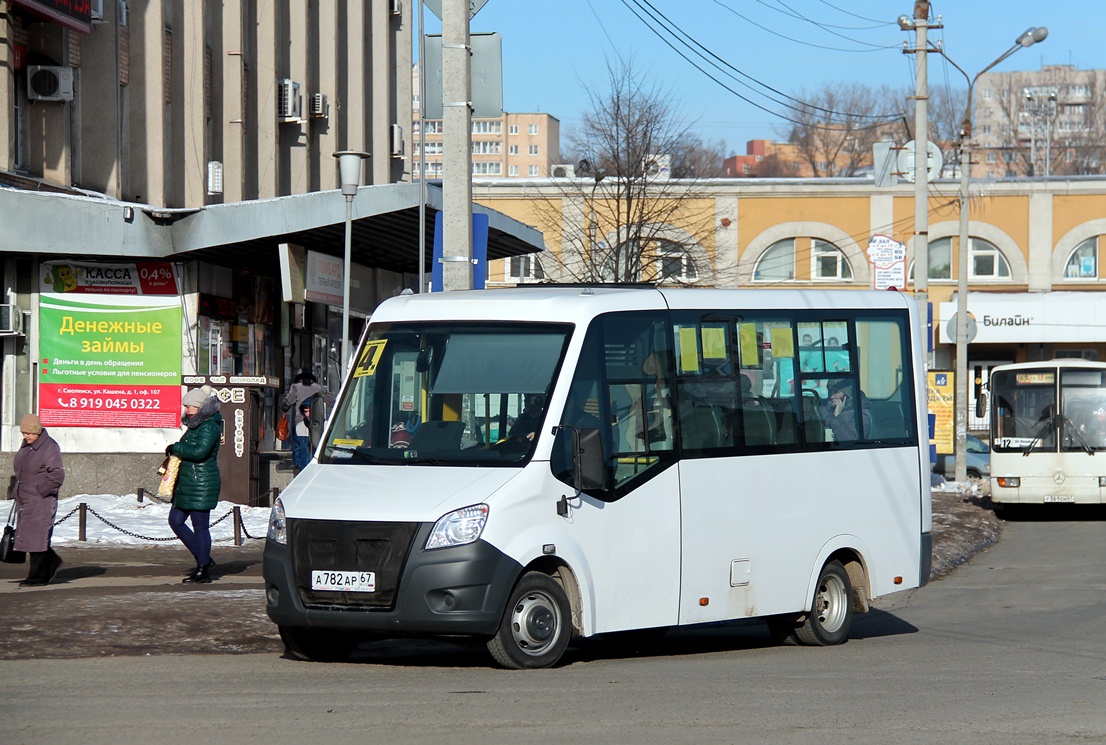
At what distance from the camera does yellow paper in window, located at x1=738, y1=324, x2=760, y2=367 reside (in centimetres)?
1082

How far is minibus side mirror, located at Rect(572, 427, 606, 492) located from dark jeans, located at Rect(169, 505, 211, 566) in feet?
17.1

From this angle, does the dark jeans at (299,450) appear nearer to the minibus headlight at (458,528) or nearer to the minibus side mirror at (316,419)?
the minibus side mirror at (316,419)

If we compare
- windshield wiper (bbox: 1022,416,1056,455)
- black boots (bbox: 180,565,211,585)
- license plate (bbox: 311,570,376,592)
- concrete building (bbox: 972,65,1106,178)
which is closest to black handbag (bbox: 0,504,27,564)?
black boots (bbox: 180,565,211,585)

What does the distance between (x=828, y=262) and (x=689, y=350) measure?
4442 centimetres

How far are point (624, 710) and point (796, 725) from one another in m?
0.89

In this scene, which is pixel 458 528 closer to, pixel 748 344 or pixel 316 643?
pixel 316 643

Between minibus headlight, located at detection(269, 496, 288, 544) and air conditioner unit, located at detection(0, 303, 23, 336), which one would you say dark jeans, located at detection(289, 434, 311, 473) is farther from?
minibus headlight, located at detection(269, 496, 288, 544)

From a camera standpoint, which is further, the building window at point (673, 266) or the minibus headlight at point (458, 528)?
the building window at point (673, 266)

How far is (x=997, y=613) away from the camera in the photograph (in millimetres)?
13906

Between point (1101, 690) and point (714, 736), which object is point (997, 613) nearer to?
point (1101, 690)

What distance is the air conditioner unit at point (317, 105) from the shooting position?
29.7 meters

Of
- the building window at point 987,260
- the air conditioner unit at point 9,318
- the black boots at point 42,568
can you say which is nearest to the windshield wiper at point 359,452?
the black boots at point 42,568

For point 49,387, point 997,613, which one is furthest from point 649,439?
point 49,387

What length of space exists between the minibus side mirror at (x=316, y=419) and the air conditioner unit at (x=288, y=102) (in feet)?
25.0
